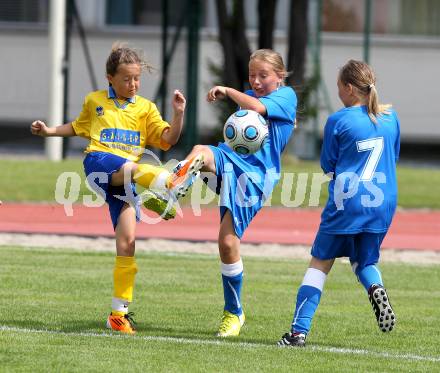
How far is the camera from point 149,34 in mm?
26891

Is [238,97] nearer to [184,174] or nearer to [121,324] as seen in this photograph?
[184,174]

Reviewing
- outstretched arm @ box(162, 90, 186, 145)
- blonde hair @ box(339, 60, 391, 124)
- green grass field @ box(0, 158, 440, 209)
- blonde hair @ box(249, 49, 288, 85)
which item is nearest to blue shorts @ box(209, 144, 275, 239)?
outstretched arm @ box(162, 90, 186, 145)

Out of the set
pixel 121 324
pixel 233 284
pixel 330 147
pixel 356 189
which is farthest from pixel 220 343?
pixel 330 147

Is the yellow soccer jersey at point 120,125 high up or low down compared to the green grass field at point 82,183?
up

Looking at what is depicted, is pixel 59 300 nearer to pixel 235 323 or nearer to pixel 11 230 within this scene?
pixel 235 323

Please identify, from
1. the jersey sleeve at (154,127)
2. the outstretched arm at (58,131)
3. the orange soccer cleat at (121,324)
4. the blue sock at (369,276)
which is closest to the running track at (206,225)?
the outstretched arm at (58,131)

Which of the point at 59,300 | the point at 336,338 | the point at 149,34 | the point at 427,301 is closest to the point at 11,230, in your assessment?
the point at 59,300

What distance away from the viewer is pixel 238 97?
752 centimetres

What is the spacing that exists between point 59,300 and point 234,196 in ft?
6.83

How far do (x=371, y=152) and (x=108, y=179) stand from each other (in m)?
1.79

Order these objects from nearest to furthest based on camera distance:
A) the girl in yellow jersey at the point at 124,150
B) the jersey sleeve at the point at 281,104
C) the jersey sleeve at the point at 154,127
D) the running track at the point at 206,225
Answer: the jersey sleeve at the point at 281,104
the girl in yellow jersey at the point at 124,150
the jersey sleeve at the point at 154,127
the running track at the point at 206,225

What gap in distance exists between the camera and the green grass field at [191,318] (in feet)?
22.3

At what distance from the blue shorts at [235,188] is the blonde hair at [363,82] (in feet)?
2.96

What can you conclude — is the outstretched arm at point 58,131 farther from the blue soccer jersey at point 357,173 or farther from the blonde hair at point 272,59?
the blue soccer jersey at point 357,173
